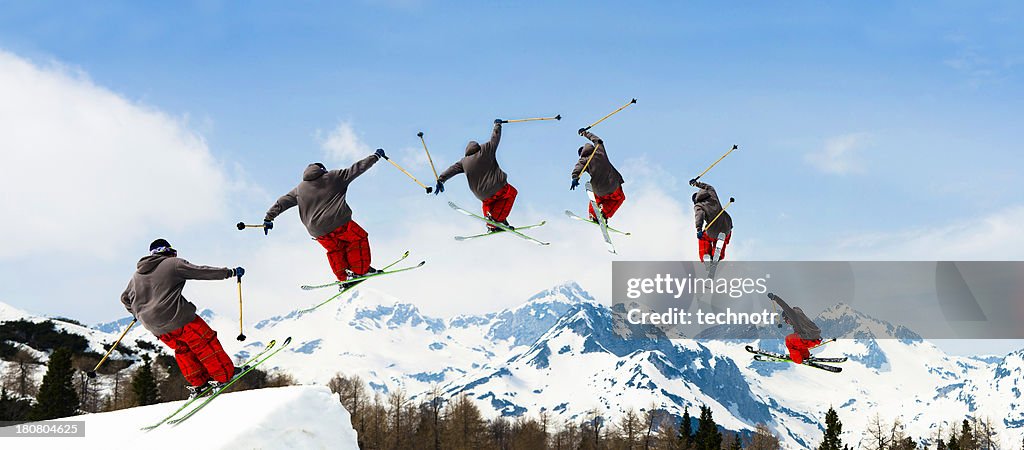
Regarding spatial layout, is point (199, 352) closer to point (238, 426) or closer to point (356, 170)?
point (238, 426)

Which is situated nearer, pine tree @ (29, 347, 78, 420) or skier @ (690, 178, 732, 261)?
skier @ (690, 178, 732, 261)

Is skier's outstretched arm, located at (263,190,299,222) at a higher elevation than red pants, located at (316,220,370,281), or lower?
higher

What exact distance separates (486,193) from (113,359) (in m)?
83.7

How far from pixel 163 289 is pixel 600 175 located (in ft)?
35.8

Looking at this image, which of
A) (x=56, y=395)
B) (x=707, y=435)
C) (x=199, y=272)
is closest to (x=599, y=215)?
(x=199, y=272)

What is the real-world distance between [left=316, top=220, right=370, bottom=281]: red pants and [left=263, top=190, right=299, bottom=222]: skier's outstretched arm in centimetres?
103

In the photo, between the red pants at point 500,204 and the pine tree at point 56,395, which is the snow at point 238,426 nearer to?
the red pants at point 500,204

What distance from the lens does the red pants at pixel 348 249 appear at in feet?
59.2

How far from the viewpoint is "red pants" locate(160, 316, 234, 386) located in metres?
15.7

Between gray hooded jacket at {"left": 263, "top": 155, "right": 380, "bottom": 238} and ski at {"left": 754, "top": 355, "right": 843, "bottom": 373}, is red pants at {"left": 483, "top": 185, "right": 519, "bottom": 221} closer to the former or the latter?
gray hooded jacket at {"left": 263, "top": 155, "right": 380, "bottom": 238}

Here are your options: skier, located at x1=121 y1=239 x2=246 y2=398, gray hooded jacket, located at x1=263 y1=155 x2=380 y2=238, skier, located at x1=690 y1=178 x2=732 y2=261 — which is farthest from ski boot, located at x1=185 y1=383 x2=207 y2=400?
skier, located at x1=690 y1=178 x2=732 y2=261

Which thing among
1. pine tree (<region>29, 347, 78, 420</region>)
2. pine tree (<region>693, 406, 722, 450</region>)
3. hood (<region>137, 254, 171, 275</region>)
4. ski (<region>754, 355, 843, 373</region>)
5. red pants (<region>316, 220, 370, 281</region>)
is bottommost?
pine tree (<region>693, 406, 722, 450</region>)

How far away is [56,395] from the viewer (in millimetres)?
58469

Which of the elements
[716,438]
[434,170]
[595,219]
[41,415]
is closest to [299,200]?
[434,170]
